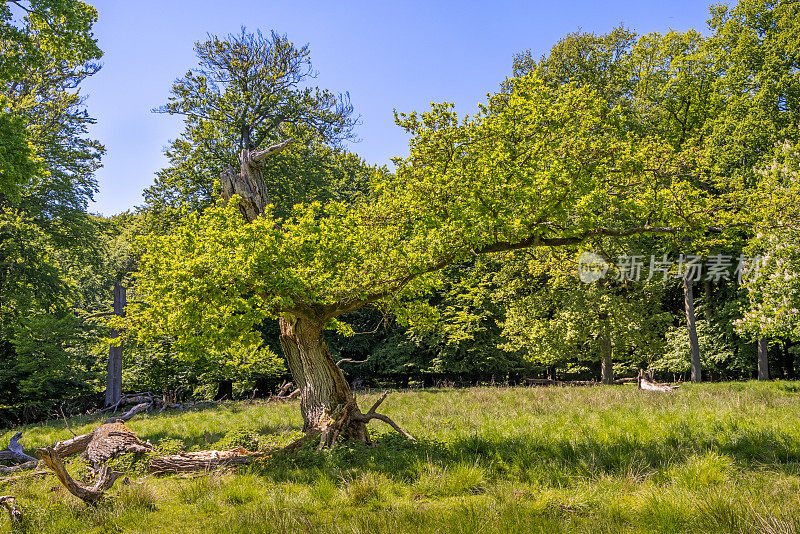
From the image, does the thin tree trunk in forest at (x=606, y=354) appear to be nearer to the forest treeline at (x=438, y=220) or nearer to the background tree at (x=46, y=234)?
the forest treeline at (x=438, y=220)

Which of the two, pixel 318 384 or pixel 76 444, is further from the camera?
pixel 318 384

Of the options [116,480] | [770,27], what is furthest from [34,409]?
[770,27]

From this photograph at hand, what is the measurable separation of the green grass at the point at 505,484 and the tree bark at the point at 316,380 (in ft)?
2.60

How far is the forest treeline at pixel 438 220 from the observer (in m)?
9.25

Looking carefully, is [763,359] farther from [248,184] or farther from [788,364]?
[248,184]

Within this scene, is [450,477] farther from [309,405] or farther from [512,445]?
[309,405]

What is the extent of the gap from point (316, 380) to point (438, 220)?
432 cm

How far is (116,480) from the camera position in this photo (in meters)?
7.83

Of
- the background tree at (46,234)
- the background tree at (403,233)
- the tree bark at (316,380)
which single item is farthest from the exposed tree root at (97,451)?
the background tree at (46,234)

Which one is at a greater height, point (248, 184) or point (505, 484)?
point (248, 184)

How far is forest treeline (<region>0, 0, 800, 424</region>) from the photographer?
9.25 metres

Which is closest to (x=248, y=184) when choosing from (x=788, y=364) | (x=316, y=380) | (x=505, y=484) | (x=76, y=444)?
(x=316, y=380)

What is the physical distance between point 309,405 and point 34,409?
897 inches

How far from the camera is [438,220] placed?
32.6 ft
